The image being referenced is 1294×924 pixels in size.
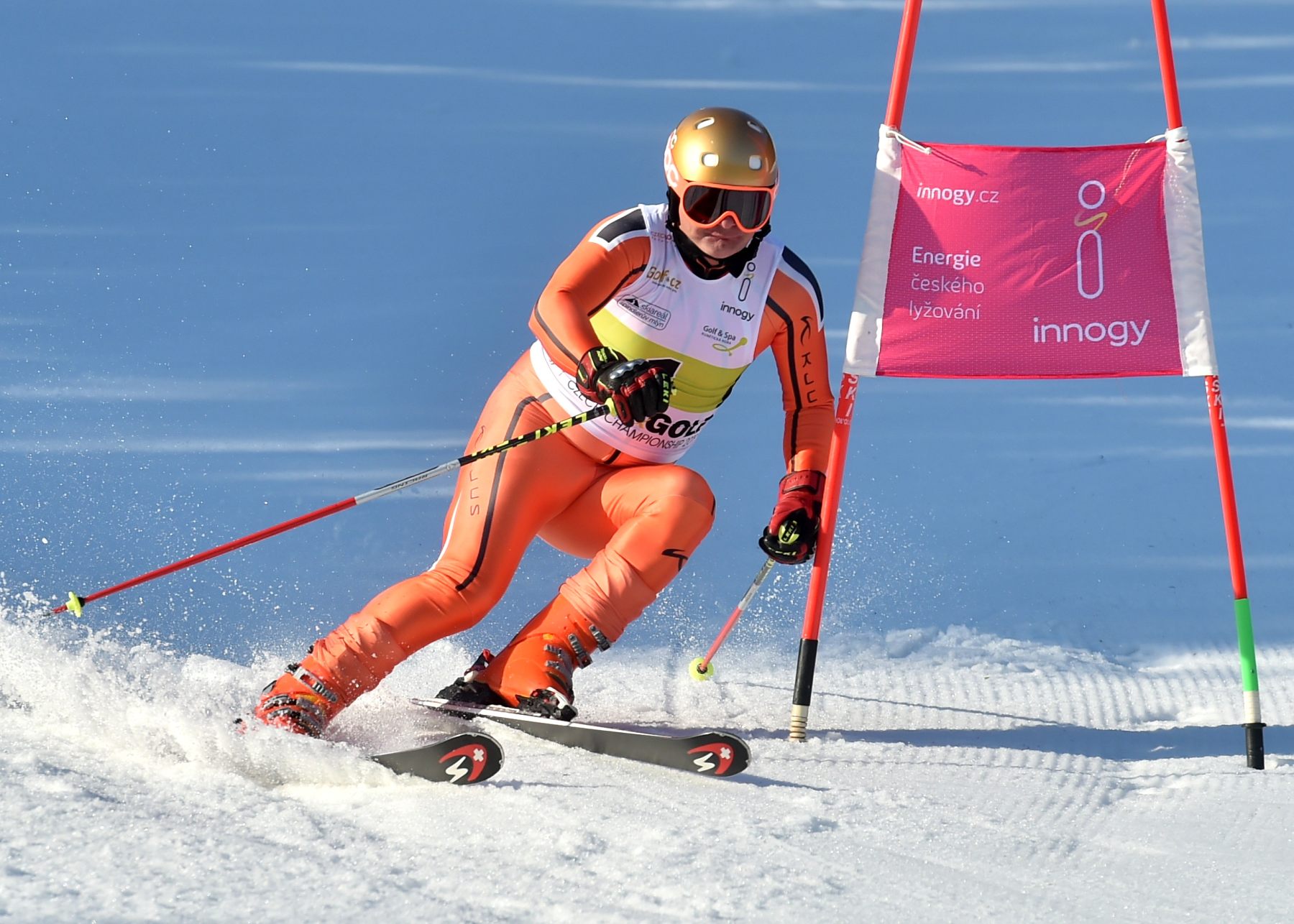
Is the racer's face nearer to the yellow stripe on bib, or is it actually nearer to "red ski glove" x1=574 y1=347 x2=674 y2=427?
the yellow stripe on bib

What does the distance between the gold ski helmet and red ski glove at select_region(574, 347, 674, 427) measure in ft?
1.22

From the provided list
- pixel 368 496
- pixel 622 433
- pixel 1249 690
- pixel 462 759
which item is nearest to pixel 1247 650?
pixel 1249 690

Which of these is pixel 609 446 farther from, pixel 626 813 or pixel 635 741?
pixel 626 813

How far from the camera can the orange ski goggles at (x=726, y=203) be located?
3.10 m

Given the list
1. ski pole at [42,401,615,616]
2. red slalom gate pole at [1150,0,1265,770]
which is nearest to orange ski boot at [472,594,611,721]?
ski pole at [42,401,615,616]

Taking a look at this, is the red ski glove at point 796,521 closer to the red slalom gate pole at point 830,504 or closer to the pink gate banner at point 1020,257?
the red slalom gate pole at point 830,504

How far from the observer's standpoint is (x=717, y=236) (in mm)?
3174

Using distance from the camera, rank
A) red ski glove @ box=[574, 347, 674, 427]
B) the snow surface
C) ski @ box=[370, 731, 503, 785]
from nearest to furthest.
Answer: the snow surface
ski @ box=[370, 731, 503, 785]
red ski glove @ box=[574, 347, 674, 427]

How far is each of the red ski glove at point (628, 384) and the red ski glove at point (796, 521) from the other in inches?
17.2

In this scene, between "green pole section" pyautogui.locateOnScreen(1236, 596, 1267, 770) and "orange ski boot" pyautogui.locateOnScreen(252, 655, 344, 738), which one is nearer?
"orange ski boot" pyautogui.locateOnScreen(252, 655, 344, 738)

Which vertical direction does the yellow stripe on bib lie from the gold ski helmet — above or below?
below

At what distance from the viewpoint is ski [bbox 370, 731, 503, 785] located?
263 cm

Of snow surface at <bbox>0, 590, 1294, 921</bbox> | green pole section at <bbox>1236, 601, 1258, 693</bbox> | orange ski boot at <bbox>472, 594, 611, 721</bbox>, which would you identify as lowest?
snow surface at <bbox>0, 590, 1294, 921</bbox>

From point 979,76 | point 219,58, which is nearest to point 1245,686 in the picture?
point 979,76
